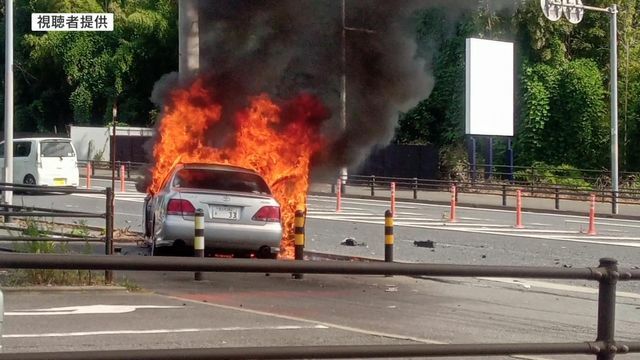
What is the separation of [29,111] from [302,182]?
42653 mm

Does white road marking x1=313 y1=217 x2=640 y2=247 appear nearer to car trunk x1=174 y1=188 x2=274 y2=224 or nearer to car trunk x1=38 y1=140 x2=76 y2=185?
car trunk x1=174 y1=188 x2=274 y2=224

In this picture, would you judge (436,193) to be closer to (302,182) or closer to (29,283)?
(302,182)

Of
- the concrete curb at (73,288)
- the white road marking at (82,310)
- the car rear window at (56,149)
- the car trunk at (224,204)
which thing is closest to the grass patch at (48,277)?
the concrete curb at (73,288)

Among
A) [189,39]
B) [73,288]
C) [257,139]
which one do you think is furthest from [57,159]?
[73,288]

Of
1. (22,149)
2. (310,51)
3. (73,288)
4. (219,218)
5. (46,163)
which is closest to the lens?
(73,288)

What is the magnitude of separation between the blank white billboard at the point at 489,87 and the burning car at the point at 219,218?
19341 mm

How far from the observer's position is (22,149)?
3297 cm

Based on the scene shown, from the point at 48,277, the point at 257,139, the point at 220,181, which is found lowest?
the point at 48,277

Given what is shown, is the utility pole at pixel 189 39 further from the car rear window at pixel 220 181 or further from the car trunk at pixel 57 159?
the car trunk at pixel 57 159

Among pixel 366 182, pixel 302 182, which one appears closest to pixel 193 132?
pixel 302 182

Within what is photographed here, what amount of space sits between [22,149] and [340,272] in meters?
30.4

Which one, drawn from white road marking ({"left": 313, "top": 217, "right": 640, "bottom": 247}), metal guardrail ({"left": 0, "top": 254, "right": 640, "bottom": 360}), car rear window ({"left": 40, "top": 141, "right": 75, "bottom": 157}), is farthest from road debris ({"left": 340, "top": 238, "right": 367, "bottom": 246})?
car rear window ({"left": 40, "top": 141, "right": 75, "bottom": 157})

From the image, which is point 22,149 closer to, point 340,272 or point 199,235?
point 199,235

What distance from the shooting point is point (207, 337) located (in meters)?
7.43
